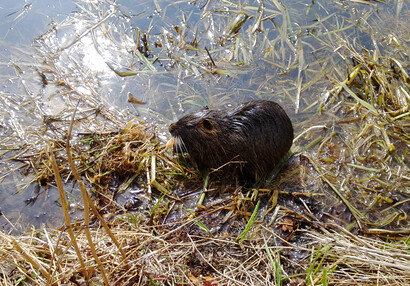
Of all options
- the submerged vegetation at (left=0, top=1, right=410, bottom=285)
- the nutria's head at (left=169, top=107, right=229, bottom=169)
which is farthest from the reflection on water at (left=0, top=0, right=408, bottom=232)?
the nutria's head at (left=169, top=107, right=229, bottom=169)

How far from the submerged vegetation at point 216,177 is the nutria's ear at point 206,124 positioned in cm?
41

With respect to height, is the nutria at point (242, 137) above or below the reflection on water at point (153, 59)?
below

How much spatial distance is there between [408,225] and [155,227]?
A: 6.52 feet

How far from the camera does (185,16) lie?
5.17 metres

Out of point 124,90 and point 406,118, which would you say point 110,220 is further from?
point 406,118

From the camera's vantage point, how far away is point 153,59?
15.2ft

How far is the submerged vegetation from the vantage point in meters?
2.66

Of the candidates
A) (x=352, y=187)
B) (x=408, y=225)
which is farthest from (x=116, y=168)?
(x=408, y=225)

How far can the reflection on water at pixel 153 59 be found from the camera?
13.5 feet

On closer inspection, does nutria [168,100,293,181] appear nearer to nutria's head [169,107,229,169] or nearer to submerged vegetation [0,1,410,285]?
nutria's head [169,107,229,169]

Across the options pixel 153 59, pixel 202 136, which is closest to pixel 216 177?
pixel 202 136

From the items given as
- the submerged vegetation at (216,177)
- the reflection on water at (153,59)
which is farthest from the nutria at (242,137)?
the reflection on water at (153,59)

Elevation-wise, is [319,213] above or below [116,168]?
below

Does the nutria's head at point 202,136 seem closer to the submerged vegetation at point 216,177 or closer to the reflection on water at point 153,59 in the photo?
the submerged vegetation at point 216,177
